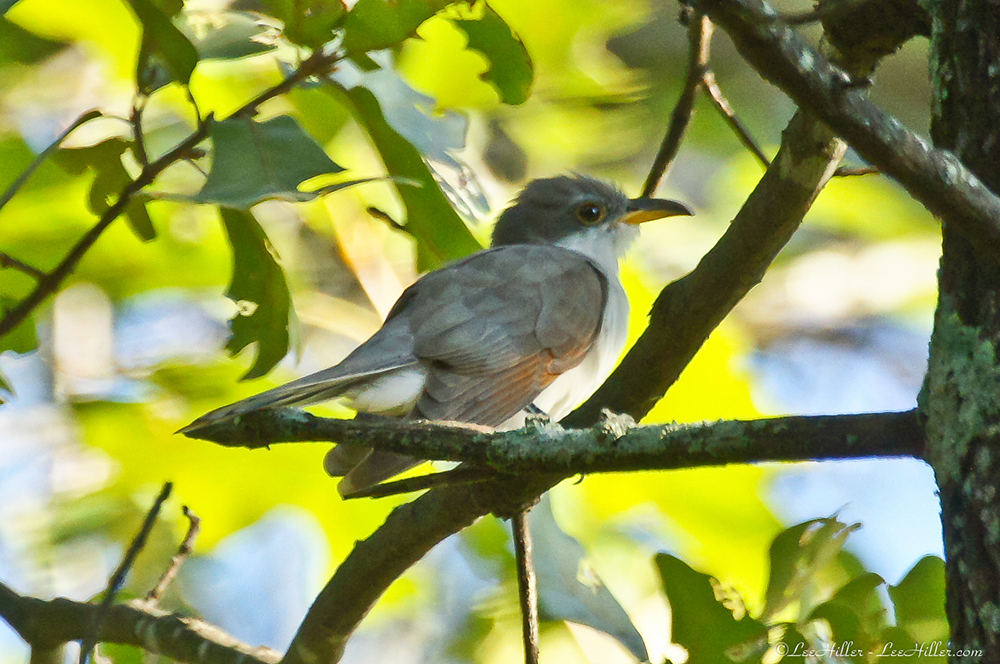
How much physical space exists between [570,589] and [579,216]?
2616 mm

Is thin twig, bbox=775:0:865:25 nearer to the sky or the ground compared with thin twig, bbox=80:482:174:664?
nearer to the sky

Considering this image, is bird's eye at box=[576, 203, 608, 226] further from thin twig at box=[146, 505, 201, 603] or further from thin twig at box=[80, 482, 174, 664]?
thin twig at box=[80, 482, 174, 664]

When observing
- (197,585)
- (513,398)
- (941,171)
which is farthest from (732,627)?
(197,585)

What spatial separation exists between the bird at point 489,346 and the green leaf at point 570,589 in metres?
0.45

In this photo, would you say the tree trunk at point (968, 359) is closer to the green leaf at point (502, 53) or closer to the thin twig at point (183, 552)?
the green leaf at point (502, 53)

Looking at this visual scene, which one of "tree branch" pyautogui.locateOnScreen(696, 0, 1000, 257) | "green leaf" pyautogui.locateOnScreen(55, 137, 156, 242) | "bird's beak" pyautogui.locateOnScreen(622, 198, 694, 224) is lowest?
"tree branch" pyautogui.locateOnScreen(696, 0, 1000, 257)

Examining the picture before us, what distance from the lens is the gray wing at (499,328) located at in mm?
3891

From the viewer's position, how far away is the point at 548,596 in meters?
3.29

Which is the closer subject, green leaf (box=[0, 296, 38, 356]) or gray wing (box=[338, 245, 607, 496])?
green leaf (box=[0, 296, 38, 356])

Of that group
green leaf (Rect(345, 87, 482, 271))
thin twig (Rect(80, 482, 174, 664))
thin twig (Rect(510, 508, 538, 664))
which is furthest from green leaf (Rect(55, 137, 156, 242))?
thin twig (Rect(510, 508, 538, 664))

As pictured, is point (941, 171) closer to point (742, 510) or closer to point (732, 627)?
point (732, 627)

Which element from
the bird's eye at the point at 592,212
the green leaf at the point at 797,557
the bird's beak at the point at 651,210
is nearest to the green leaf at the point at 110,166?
the green leaf at the point at 797,557

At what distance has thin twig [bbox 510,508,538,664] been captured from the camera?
297 cm

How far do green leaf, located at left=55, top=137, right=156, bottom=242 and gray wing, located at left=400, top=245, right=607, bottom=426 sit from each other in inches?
45.5
